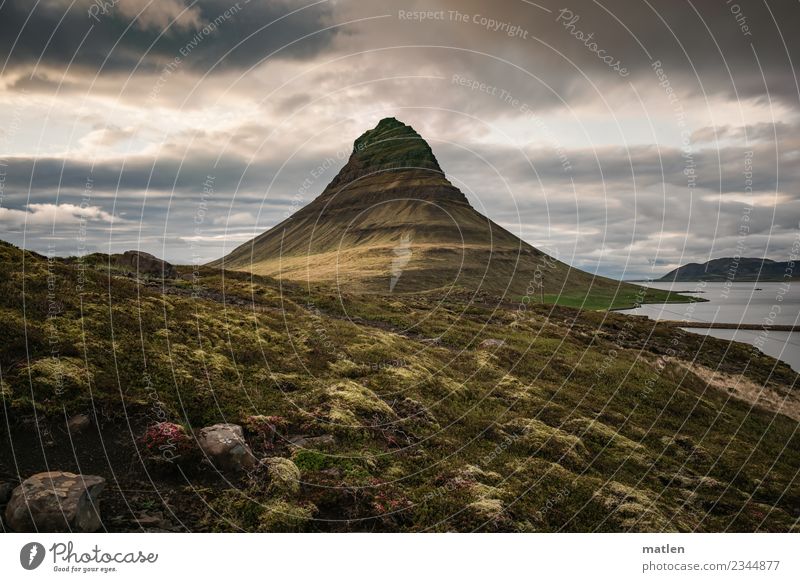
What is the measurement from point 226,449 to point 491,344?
31.6 meters

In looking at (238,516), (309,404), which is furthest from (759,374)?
(238,516)

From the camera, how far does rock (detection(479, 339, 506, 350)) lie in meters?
41.0

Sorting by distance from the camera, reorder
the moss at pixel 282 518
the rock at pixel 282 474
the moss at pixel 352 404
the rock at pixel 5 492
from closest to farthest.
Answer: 1. the rock at pixel 5 492
2. the moss at pixel 282 518
3. the rock at pixel 282 474
4. the moss at pixel 352 404

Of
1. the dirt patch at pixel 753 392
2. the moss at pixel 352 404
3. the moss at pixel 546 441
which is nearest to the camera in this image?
the moss at pixel 352 404

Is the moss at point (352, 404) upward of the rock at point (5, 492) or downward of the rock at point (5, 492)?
downward

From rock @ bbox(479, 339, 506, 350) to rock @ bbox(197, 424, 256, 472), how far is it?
29333 mm

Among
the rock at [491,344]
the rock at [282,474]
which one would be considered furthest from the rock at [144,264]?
the rock at [282,474]

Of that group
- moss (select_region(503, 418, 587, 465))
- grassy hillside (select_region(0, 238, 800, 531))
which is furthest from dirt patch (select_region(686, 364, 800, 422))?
moss (select_region(503, 418, 587, 465))

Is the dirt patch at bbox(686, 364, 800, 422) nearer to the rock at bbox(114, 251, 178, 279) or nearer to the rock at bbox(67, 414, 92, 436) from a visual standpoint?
the rock at bbox(67, 414, 92, 436)

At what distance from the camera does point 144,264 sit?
5119cm

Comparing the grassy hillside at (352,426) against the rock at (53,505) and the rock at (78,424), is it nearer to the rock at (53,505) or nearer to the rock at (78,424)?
the rock at (78,424)

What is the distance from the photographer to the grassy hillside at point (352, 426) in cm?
1253

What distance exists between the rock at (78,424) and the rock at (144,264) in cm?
3872

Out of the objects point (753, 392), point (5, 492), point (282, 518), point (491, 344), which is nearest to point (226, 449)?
point (282, 518)
